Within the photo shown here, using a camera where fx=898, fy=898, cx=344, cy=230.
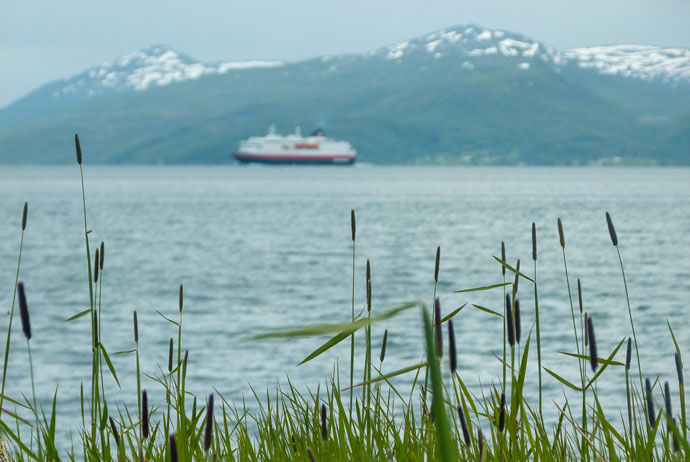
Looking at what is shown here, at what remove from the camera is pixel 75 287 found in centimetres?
2906

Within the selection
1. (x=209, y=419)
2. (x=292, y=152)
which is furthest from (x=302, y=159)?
(x=209, y=419)

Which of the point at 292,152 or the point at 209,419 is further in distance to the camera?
the point at 292,152

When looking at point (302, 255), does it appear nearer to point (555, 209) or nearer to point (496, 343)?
point (496, 343)

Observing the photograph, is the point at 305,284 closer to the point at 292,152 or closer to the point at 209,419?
the point at 209,419

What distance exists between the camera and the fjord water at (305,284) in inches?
591

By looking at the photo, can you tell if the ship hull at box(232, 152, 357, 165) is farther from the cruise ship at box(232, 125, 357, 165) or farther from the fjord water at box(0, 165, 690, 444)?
the fjord water at box(0, 165, 690, 444)

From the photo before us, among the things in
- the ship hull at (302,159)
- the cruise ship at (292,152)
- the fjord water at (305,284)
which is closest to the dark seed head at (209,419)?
the fjord water at (305,284)

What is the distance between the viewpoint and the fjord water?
15008 mm

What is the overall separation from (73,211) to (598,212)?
4144 cm

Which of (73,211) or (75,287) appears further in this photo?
(73,211)

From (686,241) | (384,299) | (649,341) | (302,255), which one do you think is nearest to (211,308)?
(384,299)

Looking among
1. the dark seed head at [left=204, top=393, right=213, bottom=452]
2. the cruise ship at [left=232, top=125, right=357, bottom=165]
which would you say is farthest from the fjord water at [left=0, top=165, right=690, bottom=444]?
the cruise ship at [left=232, top=125, right=357, bottom=165]

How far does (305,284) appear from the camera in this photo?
1114 inches

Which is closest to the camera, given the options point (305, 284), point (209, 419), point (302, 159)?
point (209, 419)
